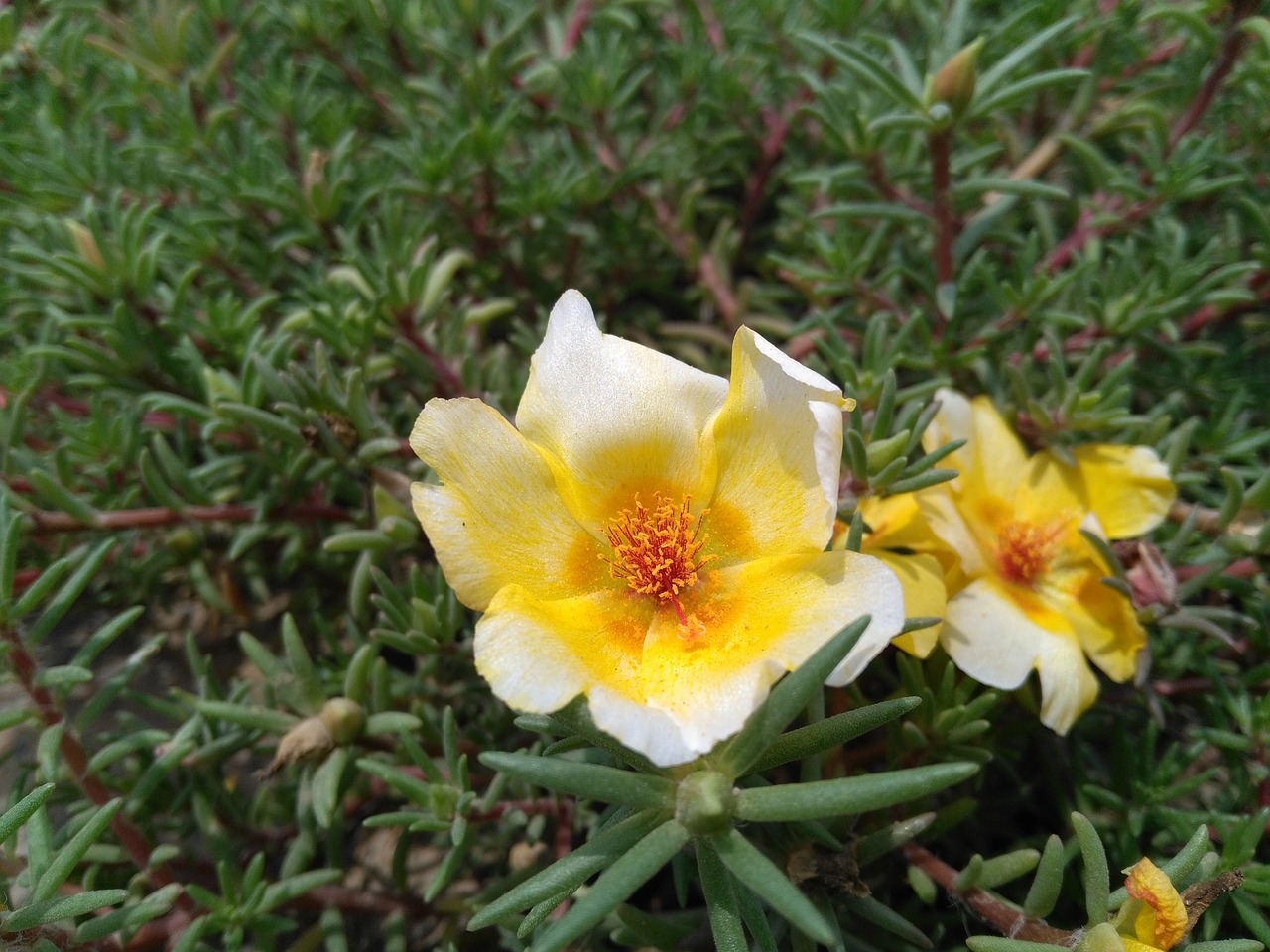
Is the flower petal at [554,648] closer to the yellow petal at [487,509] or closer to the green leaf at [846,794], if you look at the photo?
the yellow petal at [487,509]

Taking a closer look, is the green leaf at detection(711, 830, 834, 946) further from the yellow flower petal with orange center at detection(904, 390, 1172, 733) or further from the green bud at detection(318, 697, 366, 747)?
the green bud at detection(318, 697, 366, 747)

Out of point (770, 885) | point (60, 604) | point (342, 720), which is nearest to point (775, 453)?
point (770, 885)

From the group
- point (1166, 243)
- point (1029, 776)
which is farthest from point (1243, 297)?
point (1029, 776)

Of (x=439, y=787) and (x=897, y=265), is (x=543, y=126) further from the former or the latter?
(x=439, y=787)

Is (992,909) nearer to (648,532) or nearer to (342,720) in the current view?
(648,532)

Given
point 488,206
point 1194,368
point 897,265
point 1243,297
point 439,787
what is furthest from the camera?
point 488,206

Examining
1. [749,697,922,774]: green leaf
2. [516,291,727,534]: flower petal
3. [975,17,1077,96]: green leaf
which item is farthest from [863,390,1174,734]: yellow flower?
[975,17,1077,96]: green leaf
